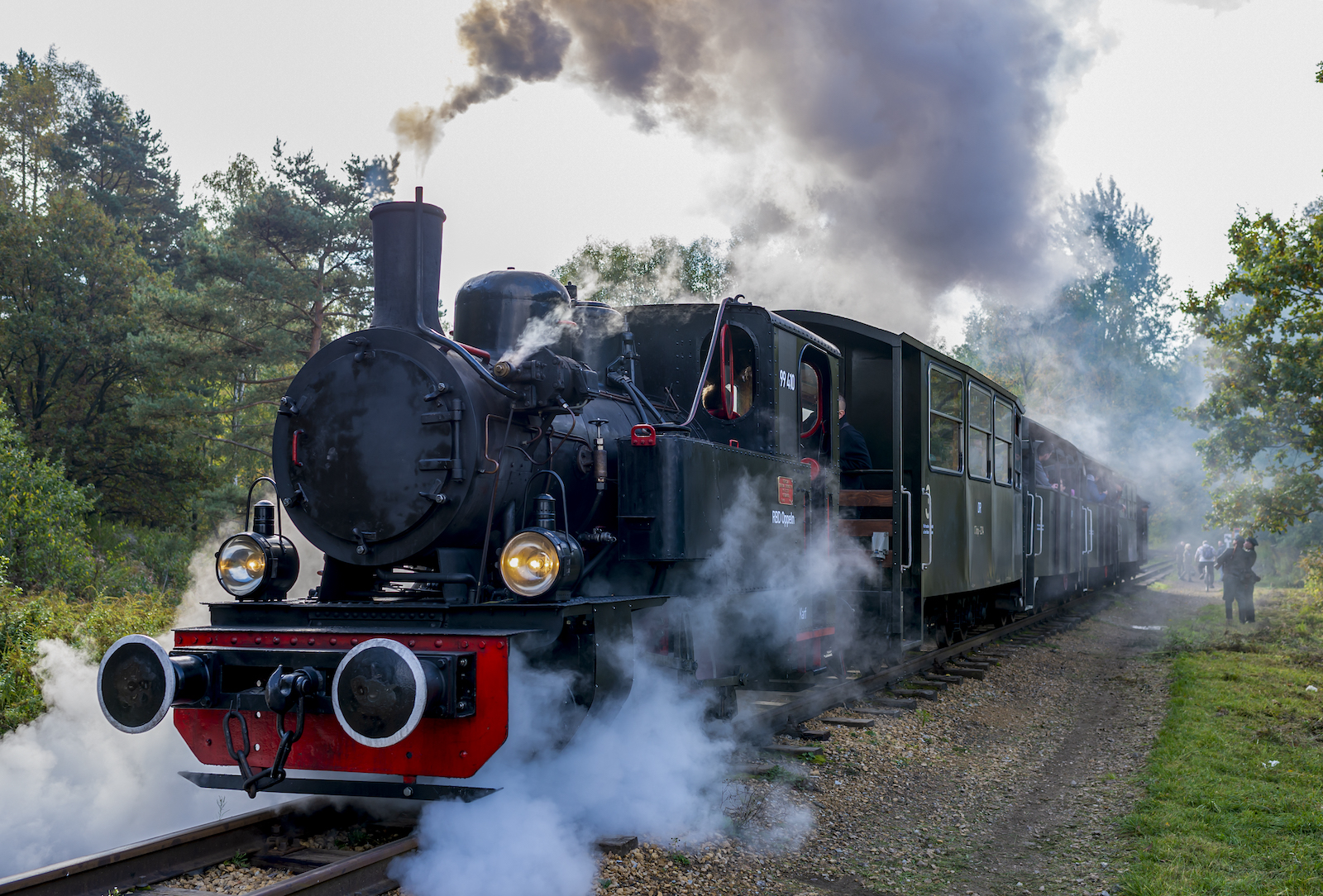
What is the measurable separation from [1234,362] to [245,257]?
51.4ft

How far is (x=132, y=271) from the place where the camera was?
2158 centimetres

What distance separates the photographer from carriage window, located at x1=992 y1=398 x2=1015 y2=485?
1112 centimetres

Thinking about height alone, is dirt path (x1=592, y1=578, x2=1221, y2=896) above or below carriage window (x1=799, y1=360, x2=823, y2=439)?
below

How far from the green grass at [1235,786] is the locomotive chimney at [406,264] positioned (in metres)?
3.77

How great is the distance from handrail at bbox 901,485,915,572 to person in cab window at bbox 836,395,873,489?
0.37 metres

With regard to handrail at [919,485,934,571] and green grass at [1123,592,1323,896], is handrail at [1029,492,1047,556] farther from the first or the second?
handrail at [919,485,934,571]

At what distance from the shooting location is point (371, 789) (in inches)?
150

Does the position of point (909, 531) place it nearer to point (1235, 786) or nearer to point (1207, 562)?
point (1235, 786)

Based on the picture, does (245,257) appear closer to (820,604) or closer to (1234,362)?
(820,604)

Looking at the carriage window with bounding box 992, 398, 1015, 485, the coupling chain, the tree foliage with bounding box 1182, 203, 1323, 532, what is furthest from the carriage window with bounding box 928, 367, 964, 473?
the coupling chain

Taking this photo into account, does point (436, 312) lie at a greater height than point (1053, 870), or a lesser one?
greater

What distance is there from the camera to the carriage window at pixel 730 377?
571cm

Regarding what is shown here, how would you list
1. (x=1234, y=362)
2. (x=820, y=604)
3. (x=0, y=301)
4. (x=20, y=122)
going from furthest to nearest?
(x=20, y=122), (x=0, y=301), (x=1234, y=362), (x=820, y=604)

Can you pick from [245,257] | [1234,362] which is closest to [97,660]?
[245,257]
